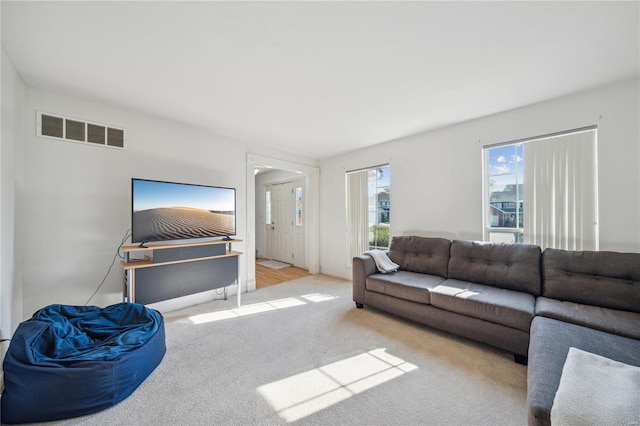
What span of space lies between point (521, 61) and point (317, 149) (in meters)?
2.91

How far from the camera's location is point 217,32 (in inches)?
62.0

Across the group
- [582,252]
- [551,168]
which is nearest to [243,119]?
[551,168]

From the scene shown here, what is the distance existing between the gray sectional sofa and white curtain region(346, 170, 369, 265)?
125 centimetres

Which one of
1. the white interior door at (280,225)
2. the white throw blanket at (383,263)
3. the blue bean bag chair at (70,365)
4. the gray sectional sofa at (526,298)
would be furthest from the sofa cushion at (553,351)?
the white interior door at (280,225)

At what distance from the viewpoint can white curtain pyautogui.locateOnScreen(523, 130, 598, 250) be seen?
2.32 m

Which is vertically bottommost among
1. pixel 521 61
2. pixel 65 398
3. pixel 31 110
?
pixel 65 398

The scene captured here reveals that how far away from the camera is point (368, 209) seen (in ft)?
14.0

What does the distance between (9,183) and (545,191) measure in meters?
4.88

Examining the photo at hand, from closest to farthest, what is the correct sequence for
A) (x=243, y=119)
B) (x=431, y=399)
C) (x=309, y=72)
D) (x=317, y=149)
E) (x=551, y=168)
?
(x=431, y=399)
(x=309, y=72)
(x=551, y=168)
(x=243, y=119)
(x=317, y=149)

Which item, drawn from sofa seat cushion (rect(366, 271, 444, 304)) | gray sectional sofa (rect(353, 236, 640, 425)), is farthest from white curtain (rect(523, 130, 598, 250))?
sofa seat cushion (rect(366, 271, 444, 304))

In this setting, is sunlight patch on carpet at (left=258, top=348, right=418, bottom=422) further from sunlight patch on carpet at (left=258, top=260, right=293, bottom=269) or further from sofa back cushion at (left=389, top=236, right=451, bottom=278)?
sunlight patch on carpet at (left=258, top=260, right=293, bottom=269)

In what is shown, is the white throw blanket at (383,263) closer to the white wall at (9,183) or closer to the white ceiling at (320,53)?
the white ceiling at (320,53)

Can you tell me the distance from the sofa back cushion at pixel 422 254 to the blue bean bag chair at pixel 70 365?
9.00 ft

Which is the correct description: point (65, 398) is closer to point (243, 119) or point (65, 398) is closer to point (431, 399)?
point (431, 399)
